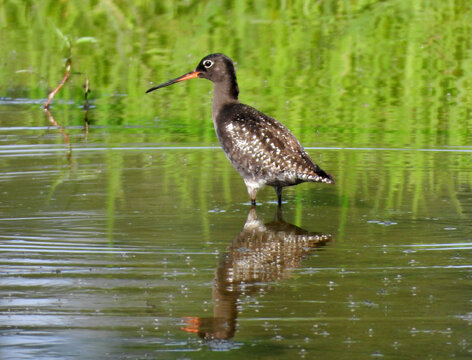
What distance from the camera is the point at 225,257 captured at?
289 inches

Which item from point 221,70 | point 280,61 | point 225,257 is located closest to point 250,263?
point 225,257

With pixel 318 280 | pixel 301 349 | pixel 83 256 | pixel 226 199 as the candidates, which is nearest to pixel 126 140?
pixel 226 199

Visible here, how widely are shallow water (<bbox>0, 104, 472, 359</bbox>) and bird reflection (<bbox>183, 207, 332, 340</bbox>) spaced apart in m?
0.02

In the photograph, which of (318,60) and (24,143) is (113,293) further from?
(318,60)

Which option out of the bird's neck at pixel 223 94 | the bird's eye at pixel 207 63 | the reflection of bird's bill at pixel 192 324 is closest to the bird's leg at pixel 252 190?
the bird's neck at pixel 223 94

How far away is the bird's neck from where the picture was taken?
1046cm

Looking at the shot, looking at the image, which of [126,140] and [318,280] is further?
[126,140]

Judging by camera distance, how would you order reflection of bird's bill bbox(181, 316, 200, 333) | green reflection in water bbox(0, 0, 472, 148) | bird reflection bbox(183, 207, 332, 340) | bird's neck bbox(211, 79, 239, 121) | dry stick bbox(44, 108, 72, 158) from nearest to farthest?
1. reflection of bird's bill bbox(181, 316, 200, 333)
2. bird reflection bbox(183, 207, 332, 340)
3. bird's neck bbox(211, 79, 239, 121)
4. dry stick bbox(44, 108, 72, 158)
5. green reflection in water bbox(0, 0, 472, 148)

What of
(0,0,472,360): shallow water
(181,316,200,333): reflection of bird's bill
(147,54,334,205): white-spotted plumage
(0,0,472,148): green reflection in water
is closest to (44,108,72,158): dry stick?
(0,0,472,360): shallow water

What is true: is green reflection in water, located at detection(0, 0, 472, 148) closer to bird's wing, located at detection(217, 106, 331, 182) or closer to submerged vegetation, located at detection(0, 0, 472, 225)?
submerged vegetation, located at detection(0, 0, 472, 225)

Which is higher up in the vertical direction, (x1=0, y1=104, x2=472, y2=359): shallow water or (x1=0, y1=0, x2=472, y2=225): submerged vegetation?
(x1=0, y1=0, x2=472, y2=225): submerged vegetation

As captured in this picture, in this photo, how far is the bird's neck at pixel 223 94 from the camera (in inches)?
412

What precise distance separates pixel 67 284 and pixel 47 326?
0.81 m

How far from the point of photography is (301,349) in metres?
5.40
